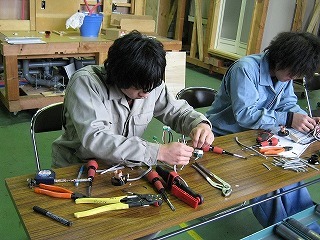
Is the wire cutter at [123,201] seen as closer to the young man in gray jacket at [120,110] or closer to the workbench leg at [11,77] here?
the young man in gray jacket at [120,110]

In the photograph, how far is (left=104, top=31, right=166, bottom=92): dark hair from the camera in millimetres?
1227

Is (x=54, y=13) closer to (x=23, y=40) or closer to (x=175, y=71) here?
(x=23, y=40)

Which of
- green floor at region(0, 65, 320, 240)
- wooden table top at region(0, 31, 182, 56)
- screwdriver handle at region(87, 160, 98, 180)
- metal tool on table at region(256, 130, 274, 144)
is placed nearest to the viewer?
screwdriver handle at region(87, 160, 98, 180)

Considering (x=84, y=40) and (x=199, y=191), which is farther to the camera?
(x=84, y=40)

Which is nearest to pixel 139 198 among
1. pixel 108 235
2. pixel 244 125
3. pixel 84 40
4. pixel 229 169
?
pixel 108 235

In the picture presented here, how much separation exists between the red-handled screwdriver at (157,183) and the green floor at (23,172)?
49 centimetres

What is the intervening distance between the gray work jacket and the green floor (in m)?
0.38

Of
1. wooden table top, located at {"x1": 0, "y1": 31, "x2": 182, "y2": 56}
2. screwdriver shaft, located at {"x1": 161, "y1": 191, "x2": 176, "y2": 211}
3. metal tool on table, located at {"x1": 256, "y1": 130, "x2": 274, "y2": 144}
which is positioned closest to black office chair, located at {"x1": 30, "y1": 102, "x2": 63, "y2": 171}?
screwdriver shaft, located at {"x1": 161, "y1": 191, "x2": 176, "y2": 211}

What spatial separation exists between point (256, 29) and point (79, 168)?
433 cm

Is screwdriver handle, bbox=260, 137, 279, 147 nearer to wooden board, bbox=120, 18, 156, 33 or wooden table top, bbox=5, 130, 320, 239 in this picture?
wooden table top, bbox=5, 130, 320, 239

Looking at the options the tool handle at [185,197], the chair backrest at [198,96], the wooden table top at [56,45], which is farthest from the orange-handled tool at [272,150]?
the wooden table top at [56,45]

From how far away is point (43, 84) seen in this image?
12.5ft

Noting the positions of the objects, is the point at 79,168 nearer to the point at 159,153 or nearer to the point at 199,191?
the point at 159,153

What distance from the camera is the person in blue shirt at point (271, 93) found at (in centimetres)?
173
